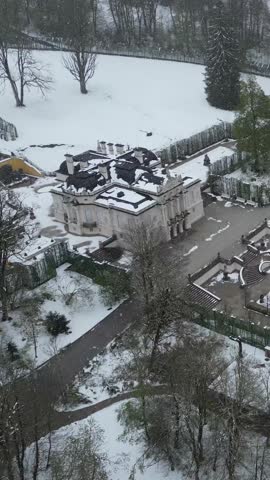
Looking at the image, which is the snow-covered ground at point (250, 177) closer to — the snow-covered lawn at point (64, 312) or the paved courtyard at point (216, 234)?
the paved courtyard at point (216, 234)

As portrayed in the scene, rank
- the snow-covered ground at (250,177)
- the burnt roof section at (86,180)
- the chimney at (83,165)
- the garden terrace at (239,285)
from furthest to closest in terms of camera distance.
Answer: the snow-covered ground at (250,177)
the chimney at (83,165)
the burnt roof section at (86,180)
the garden terrace at (239,285)

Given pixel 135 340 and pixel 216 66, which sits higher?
pixel 216 66

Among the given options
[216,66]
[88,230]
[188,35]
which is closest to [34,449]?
[88,230]

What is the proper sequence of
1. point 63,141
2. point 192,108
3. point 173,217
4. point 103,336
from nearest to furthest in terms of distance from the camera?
point 103,336 < point 173,217 < point 63,141 < point 192,108

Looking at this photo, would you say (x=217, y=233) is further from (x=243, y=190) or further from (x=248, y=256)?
(x=243, y=190)

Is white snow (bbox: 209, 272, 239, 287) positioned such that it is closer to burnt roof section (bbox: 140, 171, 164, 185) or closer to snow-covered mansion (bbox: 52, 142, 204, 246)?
snow-covered mansion (bbox: 52, 142, 204, 246)

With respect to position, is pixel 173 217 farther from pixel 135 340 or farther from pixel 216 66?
pixel 216 66

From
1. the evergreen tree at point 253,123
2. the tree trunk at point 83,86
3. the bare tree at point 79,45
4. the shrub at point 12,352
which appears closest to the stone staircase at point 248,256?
the evergreen tree at point 253,123
